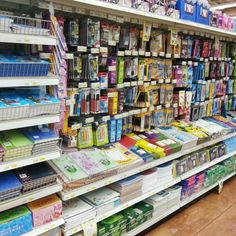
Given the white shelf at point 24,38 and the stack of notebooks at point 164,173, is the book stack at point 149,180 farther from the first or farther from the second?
the white shelf at point 24,38

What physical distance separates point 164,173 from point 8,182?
1.54 metres

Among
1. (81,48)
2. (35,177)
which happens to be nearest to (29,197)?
(35,177)

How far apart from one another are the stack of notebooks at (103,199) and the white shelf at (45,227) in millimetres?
348

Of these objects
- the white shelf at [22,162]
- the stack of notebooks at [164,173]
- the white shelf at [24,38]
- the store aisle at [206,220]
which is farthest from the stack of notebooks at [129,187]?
the white shelf at [24,38]

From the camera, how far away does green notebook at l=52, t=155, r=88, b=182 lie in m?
1.95

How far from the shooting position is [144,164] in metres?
2.43

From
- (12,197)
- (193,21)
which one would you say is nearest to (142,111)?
(193,21)

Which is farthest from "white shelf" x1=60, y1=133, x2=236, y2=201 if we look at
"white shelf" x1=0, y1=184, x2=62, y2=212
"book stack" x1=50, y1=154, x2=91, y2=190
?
"white shelf" x1=0, y1=184, x2=62, y2=212

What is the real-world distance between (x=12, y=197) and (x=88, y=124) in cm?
89

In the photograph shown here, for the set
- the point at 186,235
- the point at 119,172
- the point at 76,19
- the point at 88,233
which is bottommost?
the point at 186,235

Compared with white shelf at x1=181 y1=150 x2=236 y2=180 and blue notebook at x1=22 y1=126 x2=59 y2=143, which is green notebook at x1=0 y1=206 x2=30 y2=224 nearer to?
blue notebook at x1=22 y1=126 x2=59 y2=143

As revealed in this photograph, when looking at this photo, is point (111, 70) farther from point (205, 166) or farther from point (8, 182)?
point (205, 166)

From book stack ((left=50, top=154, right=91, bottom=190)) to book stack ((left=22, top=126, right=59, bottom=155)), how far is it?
0.96 ft

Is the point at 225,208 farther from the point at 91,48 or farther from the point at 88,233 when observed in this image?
the point at 91,48
